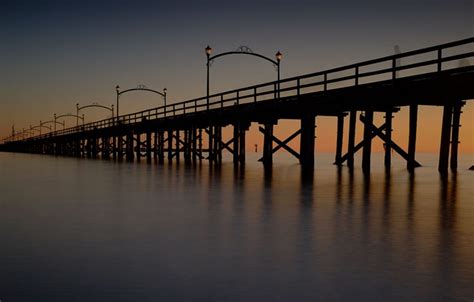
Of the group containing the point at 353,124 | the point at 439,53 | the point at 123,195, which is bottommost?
the point at 123,195

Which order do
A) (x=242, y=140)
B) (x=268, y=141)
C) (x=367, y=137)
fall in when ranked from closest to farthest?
(x=367, y=137) → (x=268, y=141) → (x=242, y=140)

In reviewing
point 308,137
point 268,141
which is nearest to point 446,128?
point 308,137

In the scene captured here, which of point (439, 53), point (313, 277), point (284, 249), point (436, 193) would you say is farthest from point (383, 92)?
point (313, 277)

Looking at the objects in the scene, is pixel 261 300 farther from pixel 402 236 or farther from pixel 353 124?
pixel 353 124

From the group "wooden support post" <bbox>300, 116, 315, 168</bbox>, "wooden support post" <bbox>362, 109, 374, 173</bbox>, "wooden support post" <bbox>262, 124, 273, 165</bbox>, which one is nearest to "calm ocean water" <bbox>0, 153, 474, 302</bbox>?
"wooden support post" <bbox>362, 109, 374, 173</bbox>

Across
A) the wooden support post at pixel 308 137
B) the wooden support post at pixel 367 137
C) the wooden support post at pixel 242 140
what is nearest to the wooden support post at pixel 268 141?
the wooden support post at pixel 242 140

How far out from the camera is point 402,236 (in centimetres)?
740

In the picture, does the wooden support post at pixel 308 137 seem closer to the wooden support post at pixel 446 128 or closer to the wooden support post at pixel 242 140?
the wooden support post at pixel 446 128

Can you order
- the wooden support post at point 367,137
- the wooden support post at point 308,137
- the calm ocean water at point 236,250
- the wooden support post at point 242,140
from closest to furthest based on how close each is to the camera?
the calm ocean water at point 236,250
the wooden support post at point 367,137
the wooden support post at point 308,137
the wooden support post at point 242,140

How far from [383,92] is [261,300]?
17.1 meters

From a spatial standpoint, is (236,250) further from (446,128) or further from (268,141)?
(268,141)

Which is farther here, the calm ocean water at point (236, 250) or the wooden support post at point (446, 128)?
the wooden support post at point (446, 128)

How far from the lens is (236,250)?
20.9 ft

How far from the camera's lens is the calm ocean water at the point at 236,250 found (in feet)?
15.2
